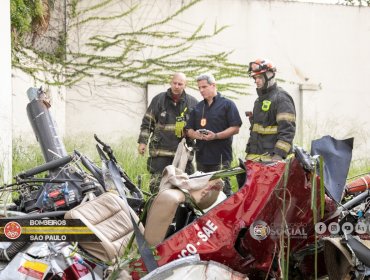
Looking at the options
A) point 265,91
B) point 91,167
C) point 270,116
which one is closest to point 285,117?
point 270,116

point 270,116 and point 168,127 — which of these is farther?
point 168,127

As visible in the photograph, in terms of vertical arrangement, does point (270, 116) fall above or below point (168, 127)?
above

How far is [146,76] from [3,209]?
1017 centimetres

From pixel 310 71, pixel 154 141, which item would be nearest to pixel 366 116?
pixel 310 71

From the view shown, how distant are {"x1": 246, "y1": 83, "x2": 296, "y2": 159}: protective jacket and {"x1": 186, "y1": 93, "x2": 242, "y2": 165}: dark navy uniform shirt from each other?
1.96 feet

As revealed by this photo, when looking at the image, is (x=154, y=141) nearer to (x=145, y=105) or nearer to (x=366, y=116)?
(x=145, y=105)

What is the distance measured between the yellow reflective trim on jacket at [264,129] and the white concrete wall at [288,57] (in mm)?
6891

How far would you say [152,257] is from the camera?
375cm

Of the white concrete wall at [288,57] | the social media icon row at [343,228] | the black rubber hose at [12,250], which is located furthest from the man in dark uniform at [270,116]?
the white concrete wall at [288,57]

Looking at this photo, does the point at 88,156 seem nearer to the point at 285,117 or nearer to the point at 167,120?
the point at 167,120

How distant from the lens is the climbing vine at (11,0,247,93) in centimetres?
1419

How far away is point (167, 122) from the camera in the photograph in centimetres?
809

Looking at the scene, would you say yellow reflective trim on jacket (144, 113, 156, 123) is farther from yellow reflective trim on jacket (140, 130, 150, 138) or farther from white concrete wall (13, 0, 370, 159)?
white concrete wall (13, 0, 370, 159)
